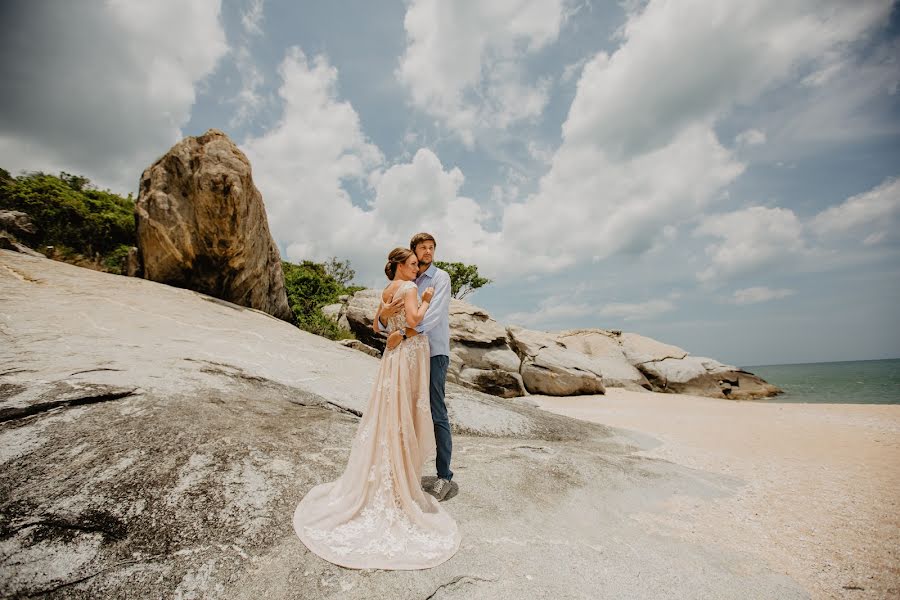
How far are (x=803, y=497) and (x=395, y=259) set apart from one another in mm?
5609

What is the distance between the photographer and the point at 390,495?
3307mm

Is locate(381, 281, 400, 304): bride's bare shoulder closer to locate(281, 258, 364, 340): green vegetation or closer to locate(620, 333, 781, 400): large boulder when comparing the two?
locate(281, 258, 364, 340): green vegetation

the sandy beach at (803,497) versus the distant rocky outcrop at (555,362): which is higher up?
the distant rocky outcrop at (555,362)

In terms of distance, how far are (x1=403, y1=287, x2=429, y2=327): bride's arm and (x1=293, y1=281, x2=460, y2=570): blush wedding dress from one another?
10 cm

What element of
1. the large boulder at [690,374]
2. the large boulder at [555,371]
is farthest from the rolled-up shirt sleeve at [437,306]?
the large boulder at [690,374]

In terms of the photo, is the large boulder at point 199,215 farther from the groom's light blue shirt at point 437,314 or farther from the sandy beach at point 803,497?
the sandy beach at point 803,497

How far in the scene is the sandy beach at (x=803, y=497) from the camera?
3082 millimetres

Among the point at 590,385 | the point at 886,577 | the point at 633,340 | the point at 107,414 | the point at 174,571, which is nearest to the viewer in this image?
the point at 174,571

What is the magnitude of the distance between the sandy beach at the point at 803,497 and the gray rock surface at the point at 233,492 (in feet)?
0.94

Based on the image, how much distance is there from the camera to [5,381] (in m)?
3.63

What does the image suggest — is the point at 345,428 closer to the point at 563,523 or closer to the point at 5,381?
the point at 563,523

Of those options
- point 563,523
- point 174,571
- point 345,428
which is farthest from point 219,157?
point 563,523

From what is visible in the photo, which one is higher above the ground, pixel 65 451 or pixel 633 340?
pixel 633 340

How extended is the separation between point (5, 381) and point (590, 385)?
15694mm
